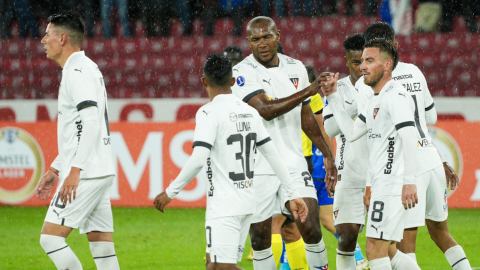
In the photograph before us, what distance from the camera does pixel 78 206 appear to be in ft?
15.6

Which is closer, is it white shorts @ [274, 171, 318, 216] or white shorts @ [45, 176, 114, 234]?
white shorts @ [45, 176, 114, 234]

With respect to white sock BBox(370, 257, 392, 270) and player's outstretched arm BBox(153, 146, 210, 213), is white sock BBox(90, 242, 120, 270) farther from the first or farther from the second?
white sock BBox(370, 257, 392, 270)

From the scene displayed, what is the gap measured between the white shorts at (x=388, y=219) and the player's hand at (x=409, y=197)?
7.7 inches

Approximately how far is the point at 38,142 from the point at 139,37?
17.6ft

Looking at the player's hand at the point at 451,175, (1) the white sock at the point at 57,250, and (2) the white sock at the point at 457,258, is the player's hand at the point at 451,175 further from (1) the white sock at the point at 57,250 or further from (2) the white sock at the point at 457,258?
(1) the white sock at the point at 57,250

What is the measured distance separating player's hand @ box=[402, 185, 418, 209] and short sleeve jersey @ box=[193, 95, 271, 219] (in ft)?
3.07

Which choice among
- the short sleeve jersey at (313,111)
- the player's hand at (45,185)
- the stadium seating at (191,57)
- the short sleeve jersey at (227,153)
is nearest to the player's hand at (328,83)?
the short sleeve jersey at (227,153)

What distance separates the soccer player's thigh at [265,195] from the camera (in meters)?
5.19

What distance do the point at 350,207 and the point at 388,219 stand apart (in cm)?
94

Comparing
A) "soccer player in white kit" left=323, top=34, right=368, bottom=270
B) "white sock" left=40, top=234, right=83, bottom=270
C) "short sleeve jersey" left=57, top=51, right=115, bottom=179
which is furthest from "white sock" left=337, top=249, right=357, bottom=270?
"white sock" left=40, top=234, right=83, bottom=270

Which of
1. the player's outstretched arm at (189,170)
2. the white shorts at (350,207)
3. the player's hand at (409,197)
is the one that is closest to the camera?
the player's outstretched arm at (189,170)

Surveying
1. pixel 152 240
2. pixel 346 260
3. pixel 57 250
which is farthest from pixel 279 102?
pixel 152 240

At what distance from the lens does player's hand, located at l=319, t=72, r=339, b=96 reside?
5086mm

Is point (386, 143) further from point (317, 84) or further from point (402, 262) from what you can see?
point (402, 262)
